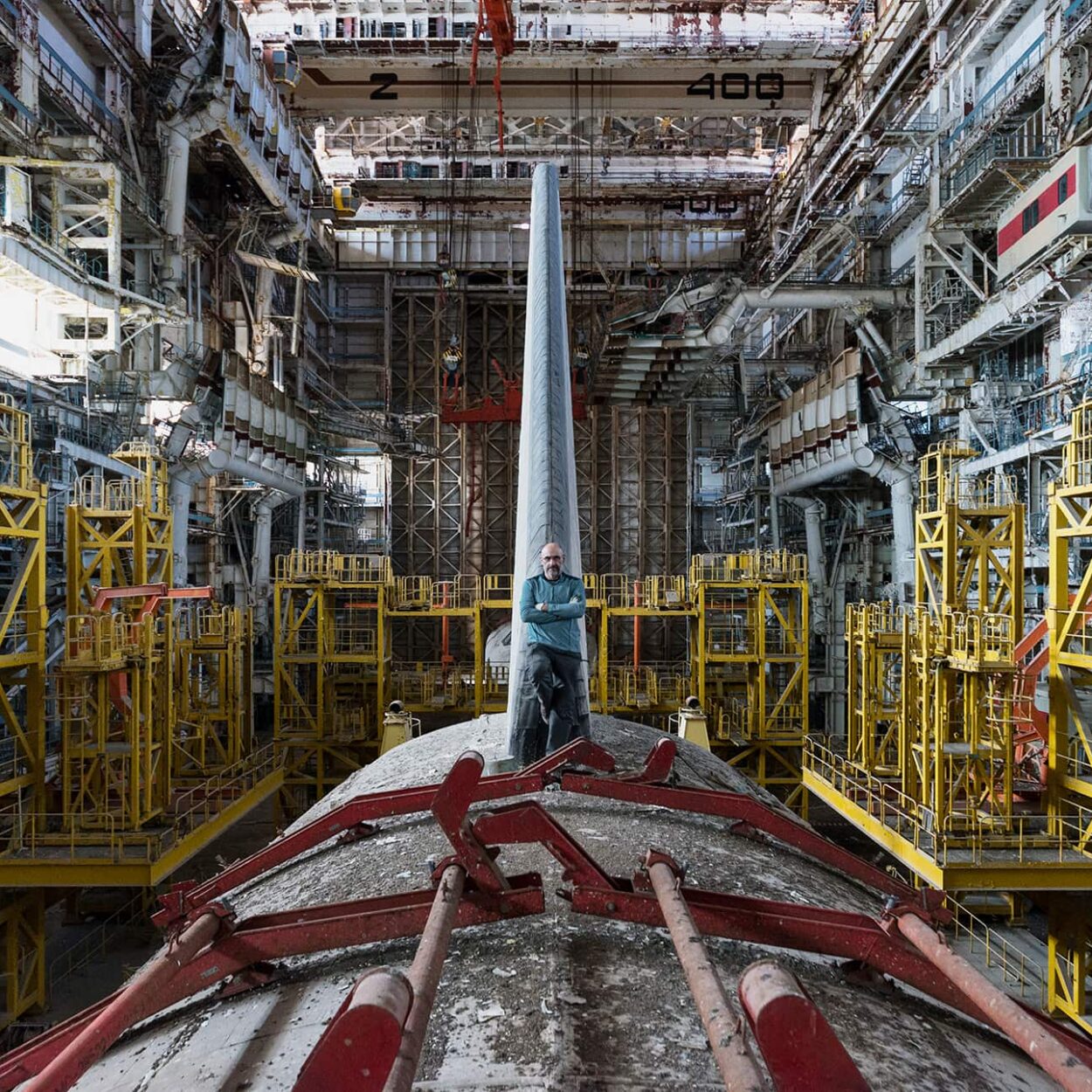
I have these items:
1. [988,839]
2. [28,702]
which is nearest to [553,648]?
[988,839]

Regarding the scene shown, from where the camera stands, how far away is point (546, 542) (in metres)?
8.87

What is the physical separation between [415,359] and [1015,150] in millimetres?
24868

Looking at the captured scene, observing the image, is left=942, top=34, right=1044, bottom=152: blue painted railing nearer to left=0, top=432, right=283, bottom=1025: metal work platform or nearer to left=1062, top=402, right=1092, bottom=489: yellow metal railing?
left=1062, top=402, right=1092, bottom=489: yellow metal railing

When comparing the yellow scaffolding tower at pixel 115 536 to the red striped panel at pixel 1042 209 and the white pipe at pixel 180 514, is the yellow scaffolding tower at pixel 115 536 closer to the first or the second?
the white pipe at pixel 180 514

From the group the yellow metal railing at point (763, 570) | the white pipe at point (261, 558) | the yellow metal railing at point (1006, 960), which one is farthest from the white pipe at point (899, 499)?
the white pipe at point (261, 558)

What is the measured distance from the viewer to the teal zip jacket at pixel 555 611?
320 inches

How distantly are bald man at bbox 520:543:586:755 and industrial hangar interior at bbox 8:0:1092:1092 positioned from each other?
0.05 meters

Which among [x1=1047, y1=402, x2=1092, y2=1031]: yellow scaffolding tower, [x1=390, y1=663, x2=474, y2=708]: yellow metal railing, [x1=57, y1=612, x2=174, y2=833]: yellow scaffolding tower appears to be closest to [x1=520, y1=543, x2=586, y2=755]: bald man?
[x1=1047, y1=402, x2=1092, y2=1031]: yellow scaffolding tower

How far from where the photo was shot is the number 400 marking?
96.0 ft

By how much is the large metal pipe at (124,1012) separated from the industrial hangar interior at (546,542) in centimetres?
3

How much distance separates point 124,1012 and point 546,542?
241 inches

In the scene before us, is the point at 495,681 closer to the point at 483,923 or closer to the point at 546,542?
the point at 546,542

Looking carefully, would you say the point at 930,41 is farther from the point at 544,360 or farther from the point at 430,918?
the point at 430,918

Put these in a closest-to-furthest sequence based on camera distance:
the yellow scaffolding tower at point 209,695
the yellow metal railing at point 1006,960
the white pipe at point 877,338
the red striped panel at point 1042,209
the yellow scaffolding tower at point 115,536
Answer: the yellow metal railing at point 1006,960 → the yellow scaffolding tower at point 115,536 → the red striped panel at point 1042,209 → the yellow scaffolding tower at point 209,695 → the white pipe at point 877,338
